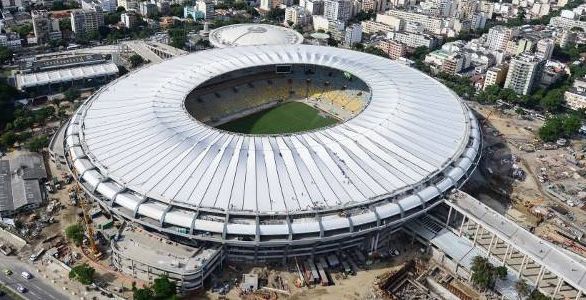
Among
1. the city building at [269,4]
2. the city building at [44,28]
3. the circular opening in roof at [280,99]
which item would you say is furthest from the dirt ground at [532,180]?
the city building at [44,28]

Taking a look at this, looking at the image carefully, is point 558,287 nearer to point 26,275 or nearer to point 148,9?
point 26,275

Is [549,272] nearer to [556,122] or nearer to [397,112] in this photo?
[397,112]

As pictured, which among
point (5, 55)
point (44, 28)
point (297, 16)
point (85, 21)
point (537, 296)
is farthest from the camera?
point (297, 16)

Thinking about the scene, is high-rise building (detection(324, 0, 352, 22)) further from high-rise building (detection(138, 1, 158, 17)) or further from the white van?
the white van

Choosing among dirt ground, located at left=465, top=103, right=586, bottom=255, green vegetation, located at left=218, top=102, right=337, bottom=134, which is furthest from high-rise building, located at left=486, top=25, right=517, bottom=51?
green vegetation, located at left=218, top=102, right=337, bottom=134

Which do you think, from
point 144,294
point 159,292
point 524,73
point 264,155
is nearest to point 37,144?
point 144,294

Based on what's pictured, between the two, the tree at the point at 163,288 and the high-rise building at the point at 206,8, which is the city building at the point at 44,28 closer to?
the high-rise building at the point at 206,8
